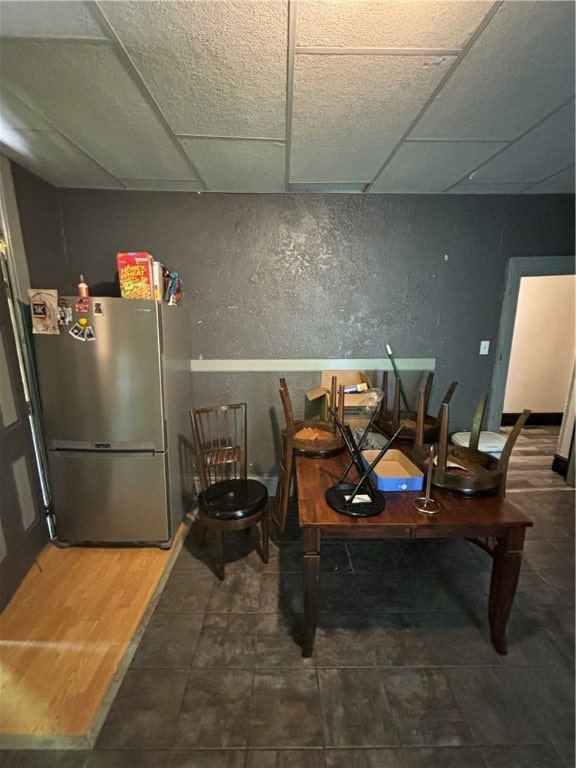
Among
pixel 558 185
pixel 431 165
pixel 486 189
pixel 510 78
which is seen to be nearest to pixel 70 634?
pixel 510 78

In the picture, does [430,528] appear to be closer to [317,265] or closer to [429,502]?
[429,502]

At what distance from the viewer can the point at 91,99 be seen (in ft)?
4.43

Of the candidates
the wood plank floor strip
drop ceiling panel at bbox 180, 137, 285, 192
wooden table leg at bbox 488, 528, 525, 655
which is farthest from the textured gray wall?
wooden table leg at bbox 488, 528, 525, 655

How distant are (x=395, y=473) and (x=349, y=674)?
885mm

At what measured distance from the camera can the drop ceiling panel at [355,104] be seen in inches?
46.1

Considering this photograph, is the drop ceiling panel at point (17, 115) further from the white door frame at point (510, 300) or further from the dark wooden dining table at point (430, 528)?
the white door frame at point (510, 300)

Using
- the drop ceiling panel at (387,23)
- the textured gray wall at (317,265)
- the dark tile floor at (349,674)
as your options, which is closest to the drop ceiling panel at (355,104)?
the drop ceiling panel at (387,23)

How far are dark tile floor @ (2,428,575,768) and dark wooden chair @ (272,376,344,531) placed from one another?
36 cm

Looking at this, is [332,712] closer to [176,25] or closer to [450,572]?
[450,572]

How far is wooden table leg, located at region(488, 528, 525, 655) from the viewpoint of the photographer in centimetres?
134

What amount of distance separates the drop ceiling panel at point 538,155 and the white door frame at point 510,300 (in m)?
0.62

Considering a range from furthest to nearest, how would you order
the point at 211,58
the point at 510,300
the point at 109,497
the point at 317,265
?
the point at 510,300, the point at 317,265, the point at 109,497, the point at 211,58

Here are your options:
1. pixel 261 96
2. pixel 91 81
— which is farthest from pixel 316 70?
pixel 91 81

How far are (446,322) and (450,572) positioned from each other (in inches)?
71.3
